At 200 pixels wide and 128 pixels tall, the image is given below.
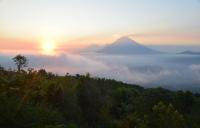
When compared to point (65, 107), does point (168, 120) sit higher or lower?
lower

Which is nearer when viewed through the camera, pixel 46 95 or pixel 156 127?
pixel 156 127

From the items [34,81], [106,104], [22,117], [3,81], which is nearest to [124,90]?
[106,104]

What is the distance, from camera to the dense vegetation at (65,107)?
79.0ft

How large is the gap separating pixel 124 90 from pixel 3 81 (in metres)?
59.2

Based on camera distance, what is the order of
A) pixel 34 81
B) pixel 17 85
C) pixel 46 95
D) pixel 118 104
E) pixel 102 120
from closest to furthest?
pixel 17 85 → pixel 34 81 → pixel 46 95 → pixel 102 120 → pixel 118 104

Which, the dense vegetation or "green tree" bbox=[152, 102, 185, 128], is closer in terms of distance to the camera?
the dense vegetation

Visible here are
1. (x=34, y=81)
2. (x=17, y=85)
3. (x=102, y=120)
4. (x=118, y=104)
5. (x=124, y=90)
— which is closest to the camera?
(x=17, y=85)

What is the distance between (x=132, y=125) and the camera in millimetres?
37406

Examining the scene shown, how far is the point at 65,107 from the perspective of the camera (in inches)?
1761

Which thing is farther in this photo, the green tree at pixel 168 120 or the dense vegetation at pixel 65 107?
the green tree at pixel 168 120

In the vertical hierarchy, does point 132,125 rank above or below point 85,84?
below

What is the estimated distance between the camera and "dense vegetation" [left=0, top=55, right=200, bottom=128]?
2408 centimetres

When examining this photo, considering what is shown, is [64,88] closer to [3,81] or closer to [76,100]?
[76,100]

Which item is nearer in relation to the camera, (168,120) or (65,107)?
(168,120)
